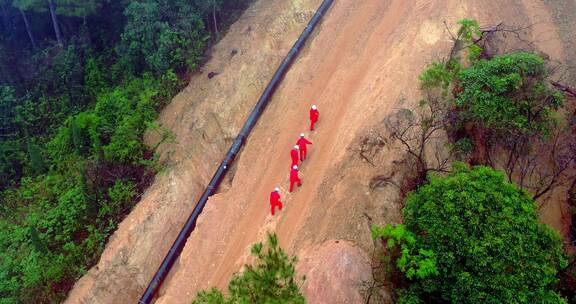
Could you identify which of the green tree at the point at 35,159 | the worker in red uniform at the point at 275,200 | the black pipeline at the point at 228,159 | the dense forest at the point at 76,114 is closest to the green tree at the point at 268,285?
the worker in red uniform at the point at 275,200

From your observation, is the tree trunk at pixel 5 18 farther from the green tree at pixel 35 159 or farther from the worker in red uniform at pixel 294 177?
the worker in red uniform at pixel 294 177

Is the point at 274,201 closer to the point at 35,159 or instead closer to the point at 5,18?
the point at 35,159

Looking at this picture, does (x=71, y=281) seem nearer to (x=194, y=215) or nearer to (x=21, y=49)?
(x=194, y=215)

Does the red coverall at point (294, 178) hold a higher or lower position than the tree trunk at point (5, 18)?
lower

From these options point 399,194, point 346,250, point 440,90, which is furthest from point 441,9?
point 346,250

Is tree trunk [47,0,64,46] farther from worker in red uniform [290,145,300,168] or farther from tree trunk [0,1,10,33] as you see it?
worker in red uniform [290,145,300,168]

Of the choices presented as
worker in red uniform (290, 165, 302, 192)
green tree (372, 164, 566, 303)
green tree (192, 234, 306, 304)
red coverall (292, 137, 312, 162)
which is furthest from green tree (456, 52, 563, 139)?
green tree (192, 234, 306, 304)
